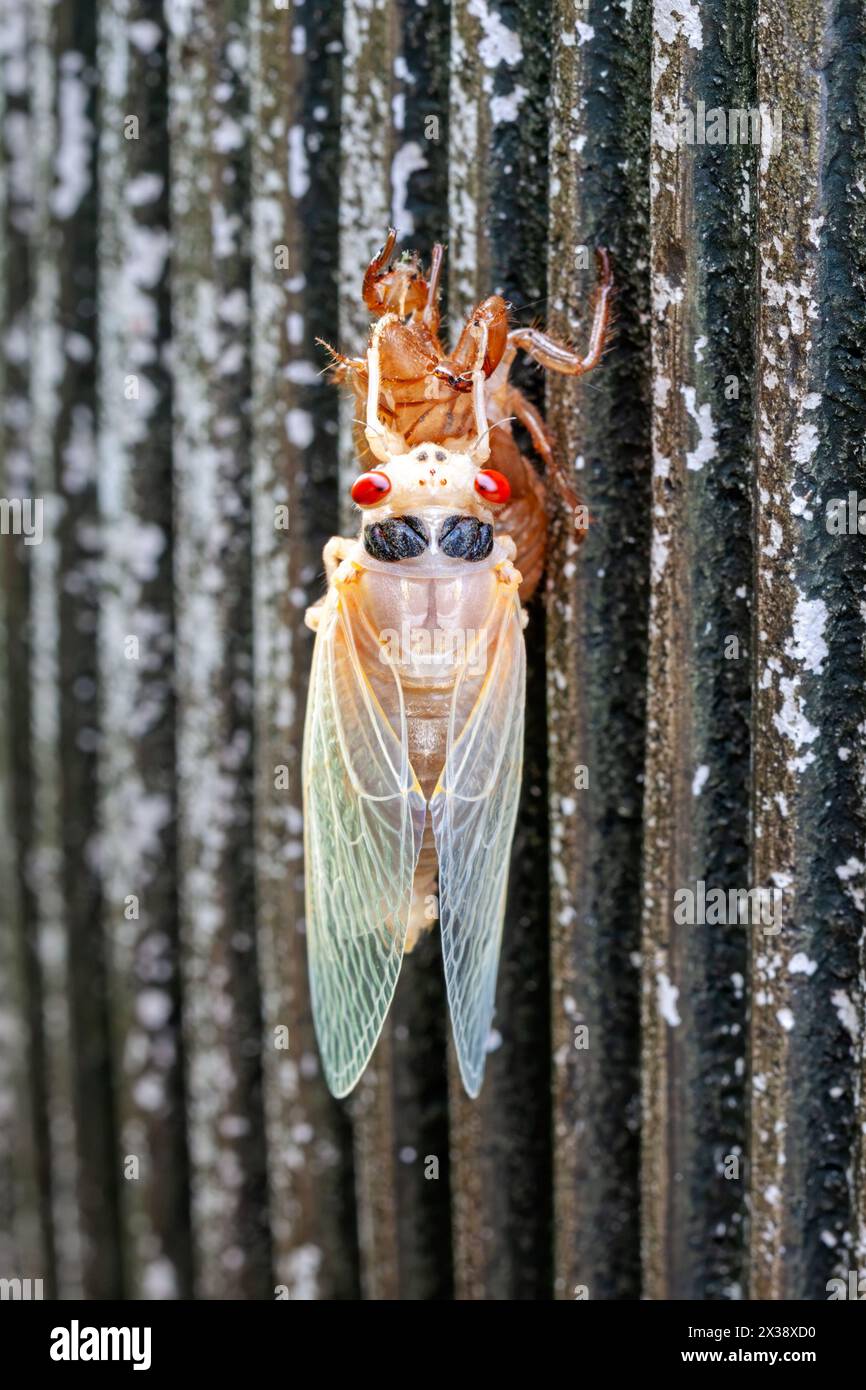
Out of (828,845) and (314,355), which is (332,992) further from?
(314,355)

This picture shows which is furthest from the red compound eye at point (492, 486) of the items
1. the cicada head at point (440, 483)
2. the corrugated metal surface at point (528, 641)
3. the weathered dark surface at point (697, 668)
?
the weathered dark surface at point (697, 668)

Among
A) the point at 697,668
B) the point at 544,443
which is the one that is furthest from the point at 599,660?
the point at 544,443

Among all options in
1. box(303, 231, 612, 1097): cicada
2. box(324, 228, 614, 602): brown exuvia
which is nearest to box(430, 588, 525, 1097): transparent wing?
box(303, 231, 612, 1097): cicada

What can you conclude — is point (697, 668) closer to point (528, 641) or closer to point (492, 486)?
point (528, 641)

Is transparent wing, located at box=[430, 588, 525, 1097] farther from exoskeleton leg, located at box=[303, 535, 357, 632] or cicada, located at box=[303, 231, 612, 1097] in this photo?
exoskeleton leg, located at box=[303, 535, 357, 632]

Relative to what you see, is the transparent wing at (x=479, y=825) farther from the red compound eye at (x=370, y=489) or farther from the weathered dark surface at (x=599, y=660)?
the red compound eye at (x=370, y=489)

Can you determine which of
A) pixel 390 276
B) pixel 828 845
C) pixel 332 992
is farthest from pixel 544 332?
pixel 332 992

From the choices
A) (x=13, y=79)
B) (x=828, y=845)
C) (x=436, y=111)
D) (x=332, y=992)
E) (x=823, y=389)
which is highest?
(x=13, y=79)

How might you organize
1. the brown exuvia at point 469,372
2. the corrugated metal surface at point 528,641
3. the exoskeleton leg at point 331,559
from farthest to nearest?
the exoskeleton leg at point 331,559 → the brown exuvia at point 469,372 → the corrugated metal surface at point 528,641
